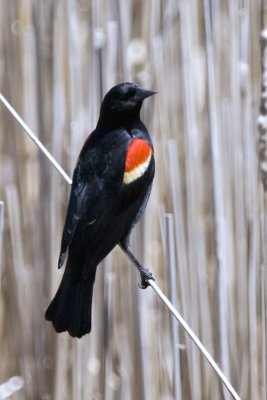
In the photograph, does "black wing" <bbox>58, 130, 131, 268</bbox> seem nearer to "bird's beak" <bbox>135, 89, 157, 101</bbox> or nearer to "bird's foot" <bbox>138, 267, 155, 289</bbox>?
"bird's beak" <bbox>135, 89, 157, 101</bbox>

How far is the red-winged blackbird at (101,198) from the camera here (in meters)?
2.05

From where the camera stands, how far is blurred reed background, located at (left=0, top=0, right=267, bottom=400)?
2197 mm

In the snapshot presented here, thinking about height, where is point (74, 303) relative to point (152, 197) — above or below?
below

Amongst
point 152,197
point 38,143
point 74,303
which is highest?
point 38,143

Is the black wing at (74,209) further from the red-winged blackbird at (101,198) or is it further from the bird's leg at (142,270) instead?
the bird's leg at (142,270)

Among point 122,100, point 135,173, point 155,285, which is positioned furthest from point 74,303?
point 122,100

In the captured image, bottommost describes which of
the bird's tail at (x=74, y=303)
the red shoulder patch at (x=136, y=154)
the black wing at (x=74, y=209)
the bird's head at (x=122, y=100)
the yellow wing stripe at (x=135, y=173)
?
the bird's tail at (x=74, y=303)

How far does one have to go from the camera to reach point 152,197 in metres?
2.22

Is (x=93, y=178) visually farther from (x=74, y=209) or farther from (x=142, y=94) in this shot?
(x=142, y=94)

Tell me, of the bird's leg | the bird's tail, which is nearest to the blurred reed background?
the bird's leg

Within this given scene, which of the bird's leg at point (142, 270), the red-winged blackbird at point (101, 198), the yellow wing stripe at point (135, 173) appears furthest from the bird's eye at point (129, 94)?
the bird's leg at point (142, 270)

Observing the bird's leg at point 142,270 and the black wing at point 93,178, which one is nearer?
the black wing at point 93,178

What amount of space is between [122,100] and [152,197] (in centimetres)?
20

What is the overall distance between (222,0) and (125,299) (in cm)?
59
